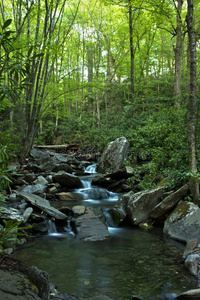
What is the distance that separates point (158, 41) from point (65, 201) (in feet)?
62.3

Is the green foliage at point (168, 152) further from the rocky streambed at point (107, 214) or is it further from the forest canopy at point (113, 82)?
the rocky streambed at point (107, 214)

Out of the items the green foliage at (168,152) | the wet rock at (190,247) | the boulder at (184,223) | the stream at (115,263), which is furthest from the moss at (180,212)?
the wet rock at (190,247)

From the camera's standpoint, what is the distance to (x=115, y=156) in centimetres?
1080

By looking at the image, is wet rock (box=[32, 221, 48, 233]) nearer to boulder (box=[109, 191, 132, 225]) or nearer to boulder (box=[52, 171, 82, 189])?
boulder (box=[109, 191, 132, 225])

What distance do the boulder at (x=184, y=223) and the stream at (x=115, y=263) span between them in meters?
0.21

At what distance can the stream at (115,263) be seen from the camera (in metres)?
3.36

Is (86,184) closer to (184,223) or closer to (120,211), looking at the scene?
(120,211)

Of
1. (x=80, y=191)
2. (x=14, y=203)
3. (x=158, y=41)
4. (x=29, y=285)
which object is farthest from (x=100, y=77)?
(x=29, y=285)

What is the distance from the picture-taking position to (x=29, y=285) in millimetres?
1923

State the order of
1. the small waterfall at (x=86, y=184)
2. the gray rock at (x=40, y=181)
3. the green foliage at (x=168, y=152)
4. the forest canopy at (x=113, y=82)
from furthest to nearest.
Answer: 1. the small waterfall at (x=86, y=184)
2. the gray rock at (x=40, y=181)
3. the forest canopy at (x=113, y=82)
4. the green foliage at (x=168, y=152)

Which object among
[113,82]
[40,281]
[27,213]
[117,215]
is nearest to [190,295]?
[40,281]

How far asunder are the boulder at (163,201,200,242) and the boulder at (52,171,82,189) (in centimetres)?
493

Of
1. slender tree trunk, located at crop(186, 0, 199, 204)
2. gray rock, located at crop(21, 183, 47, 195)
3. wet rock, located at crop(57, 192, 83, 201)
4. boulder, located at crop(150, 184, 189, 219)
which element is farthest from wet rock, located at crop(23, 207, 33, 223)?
slender tree trunk, located at crop(186, 0, 199, 204)

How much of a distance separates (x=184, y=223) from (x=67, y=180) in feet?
18.3
